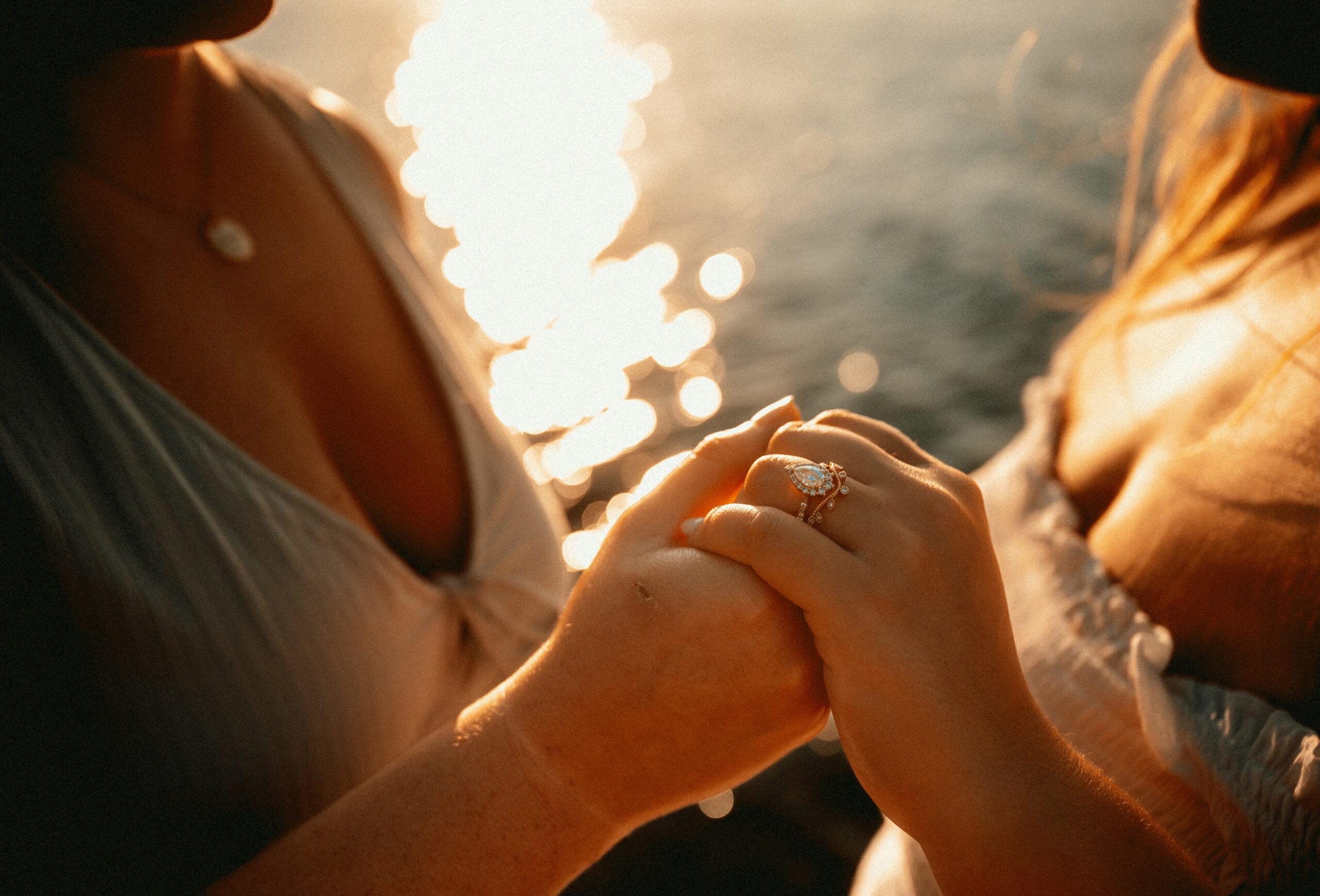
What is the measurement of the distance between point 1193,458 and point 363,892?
155cm

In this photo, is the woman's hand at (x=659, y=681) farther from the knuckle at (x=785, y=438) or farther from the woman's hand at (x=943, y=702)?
the knuckle at (x=785, y=438)

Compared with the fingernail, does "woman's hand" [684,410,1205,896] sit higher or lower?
lower

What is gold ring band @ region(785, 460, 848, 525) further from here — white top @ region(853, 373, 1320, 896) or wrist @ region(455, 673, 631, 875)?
white top @ region(853, 373, 1320, 896)

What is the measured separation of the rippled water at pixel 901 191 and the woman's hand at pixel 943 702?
6.23 ft

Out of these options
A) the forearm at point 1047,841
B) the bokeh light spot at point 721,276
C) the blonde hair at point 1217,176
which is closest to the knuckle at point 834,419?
the forearm at point 1047,841

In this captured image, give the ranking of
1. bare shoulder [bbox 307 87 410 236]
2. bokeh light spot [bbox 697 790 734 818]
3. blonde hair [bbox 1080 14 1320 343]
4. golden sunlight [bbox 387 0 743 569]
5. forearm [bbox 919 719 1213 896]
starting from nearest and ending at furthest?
1. forearm [bbox 919 719 1213 896]
2. blonde hair [bbox 1080 14 1320 343]
3. bare shoulder [bbox 307 87 410 236]
4. bokeh light spot [bbox 697 790 734 818]
5. golden sunlight [bbox 387 0 743 569]

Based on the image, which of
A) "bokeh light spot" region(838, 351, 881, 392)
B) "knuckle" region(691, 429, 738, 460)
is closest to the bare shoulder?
"knuckle" region(691, 429, 738, 460)

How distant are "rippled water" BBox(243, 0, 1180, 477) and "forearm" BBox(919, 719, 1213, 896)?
2.08 m

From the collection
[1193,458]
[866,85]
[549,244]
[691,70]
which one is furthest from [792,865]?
[691,70]

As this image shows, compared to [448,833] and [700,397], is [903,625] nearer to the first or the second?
[448,833]

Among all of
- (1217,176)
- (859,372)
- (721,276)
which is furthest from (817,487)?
(721,276)

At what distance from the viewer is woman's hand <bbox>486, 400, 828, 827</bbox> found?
0.99 metres

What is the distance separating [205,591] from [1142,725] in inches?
62.5

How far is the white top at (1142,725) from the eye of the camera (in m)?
1.06
